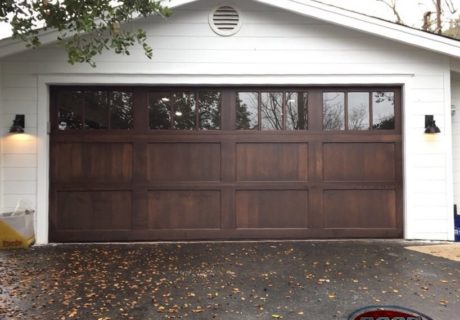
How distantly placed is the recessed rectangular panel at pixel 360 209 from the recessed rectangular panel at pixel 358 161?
0.79ft

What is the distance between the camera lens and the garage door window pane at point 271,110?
6.47 meters

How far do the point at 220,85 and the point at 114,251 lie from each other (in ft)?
9.78

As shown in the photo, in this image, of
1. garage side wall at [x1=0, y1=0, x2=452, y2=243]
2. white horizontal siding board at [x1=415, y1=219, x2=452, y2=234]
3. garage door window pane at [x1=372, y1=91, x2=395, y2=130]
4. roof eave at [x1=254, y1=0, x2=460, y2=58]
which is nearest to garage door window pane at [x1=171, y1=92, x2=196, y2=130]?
garage side wall at [x1=0, y1=0, x2=452, y2=243]

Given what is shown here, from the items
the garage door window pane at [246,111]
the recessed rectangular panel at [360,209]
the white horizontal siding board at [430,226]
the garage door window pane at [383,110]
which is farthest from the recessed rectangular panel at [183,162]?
the white horizontal siding board at [430,226]

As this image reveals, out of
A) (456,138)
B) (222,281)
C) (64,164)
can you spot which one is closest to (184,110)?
(64,164)

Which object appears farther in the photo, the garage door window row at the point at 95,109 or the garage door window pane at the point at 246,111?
the garage door window pane at the point at 246,111

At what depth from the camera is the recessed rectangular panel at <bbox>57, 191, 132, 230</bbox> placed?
6.32 meters

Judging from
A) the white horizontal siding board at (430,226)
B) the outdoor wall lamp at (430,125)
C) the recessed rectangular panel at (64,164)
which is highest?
the outdoor wall lamp at (430,125)

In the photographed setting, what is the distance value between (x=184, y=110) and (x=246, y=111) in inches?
39.3

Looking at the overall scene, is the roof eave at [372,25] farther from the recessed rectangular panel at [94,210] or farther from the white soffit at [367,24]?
the recessed rectangular panel at [94,210]

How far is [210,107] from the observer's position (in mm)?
6488

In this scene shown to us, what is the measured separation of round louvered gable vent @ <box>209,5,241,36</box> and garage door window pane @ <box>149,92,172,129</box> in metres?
1.31

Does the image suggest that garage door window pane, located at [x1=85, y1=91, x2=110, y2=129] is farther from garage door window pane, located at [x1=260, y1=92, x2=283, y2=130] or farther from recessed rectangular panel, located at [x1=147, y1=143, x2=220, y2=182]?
garage door window pane, located at [x1=260, y1=92, x2=283, y2=130]

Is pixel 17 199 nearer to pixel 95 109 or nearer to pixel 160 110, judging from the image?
pixel 95 109
